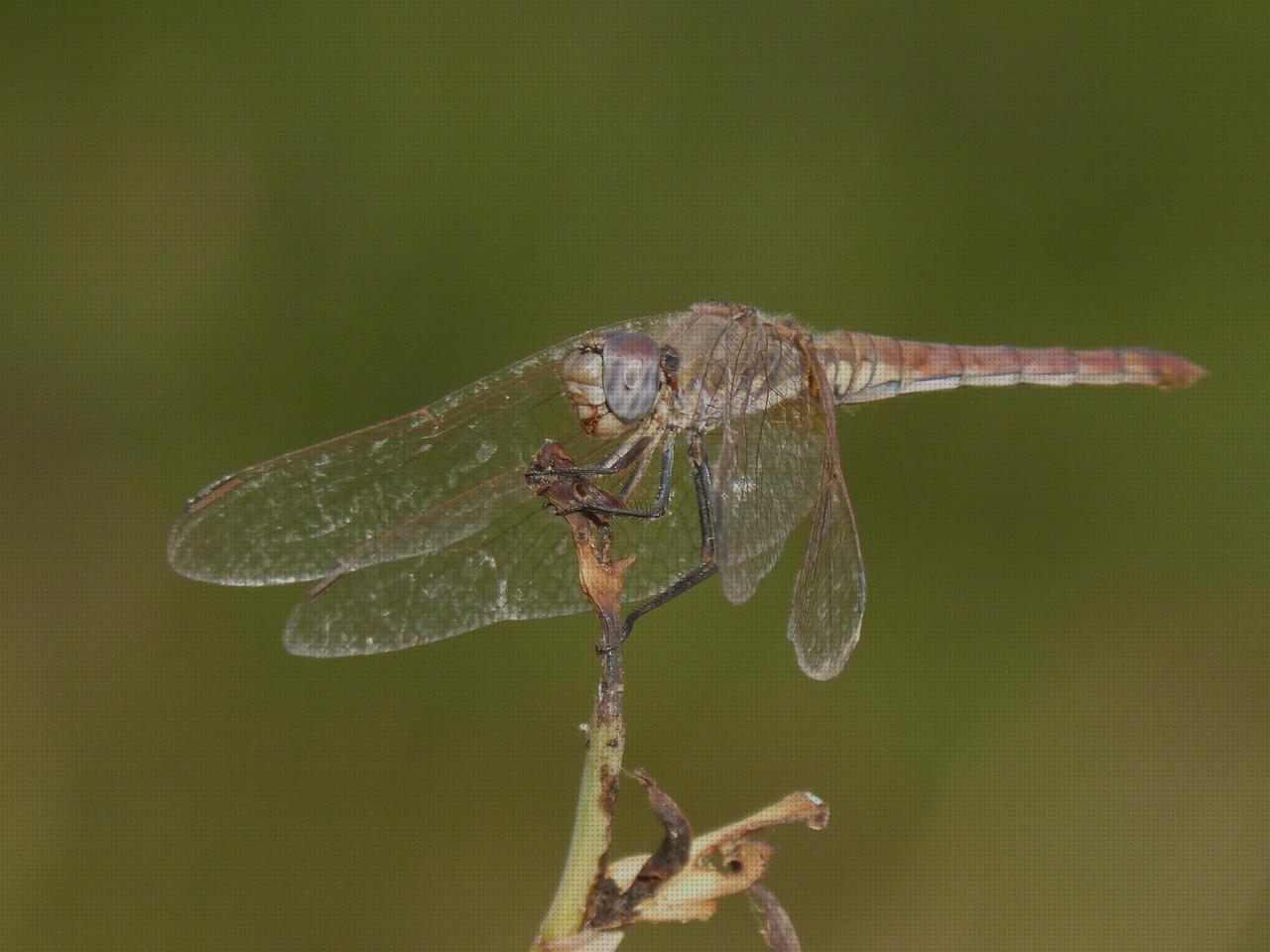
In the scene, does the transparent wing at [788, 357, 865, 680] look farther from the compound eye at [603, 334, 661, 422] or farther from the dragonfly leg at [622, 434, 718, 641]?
the compound eye at [603, 334, 661, 422]

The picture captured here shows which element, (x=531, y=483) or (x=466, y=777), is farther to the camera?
(x=466, y=777)

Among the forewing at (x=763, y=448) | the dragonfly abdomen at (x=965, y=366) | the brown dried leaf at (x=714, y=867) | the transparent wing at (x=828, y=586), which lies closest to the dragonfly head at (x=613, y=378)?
the forewing at (x=763, y=448)

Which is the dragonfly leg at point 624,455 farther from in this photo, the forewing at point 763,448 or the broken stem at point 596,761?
the broken stem at point 596,761

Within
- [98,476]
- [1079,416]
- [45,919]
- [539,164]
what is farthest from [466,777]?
[1079,416]

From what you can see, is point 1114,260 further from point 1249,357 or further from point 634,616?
point 634,616

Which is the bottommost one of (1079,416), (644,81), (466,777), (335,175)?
(466,777)

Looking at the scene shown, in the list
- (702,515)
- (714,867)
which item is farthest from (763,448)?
(714,867)

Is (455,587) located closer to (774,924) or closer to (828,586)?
(828,586)

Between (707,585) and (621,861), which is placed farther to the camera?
(707,585)

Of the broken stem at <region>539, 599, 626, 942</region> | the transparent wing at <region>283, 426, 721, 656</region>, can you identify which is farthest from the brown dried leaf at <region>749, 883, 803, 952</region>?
the transparent wing at <region>283, 426, 721, 656</region>
